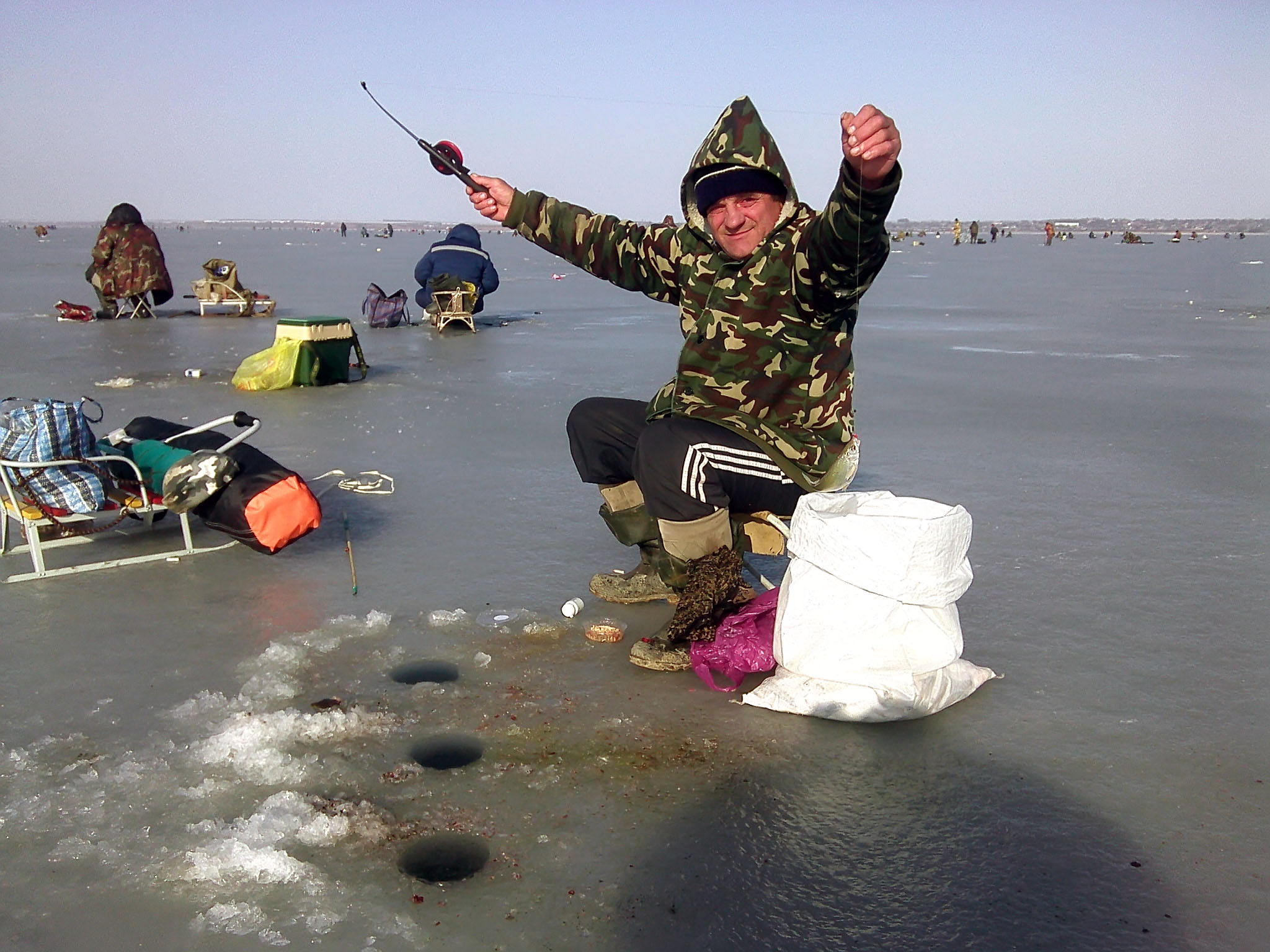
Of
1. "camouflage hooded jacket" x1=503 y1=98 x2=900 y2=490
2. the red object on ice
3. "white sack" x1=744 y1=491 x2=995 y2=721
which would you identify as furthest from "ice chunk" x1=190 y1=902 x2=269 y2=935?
the red object on ice

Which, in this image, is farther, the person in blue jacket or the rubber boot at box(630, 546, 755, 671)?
the person in blue jacket

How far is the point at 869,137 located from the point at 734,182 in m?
0.88

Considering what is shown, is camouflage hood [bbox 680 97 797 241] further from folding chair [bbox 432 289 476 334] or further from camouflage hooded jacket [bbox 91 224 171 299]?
camouflage hooded jacket [bbox 91 224 171 299]

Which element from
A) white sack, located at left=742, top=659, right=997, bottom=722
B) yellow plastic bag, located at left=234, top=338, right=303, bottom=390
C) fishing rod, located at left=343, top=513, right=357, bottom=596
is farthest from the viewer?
yellow plastic bag, located at left=234, top=338, right=303, bottom=390

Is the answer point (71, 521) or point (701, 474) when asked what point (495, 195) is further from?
point (71, 521)

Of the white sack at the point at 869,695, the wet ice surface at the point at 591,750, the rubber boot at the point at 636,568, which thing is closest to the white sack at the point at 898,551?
the white sack at the point at 869,695

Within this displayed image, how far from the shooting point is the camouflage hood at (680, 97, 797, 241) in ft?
11.7

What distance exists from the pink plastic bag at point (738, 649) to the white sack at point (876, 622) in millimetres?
136

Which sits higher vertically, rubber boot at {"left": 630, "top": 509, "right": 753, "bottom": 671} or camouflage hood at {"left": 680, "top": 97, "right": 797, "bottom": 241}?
camouflage hood at {"left": 680, "top": 97, "right": 797, "bottom": 241}

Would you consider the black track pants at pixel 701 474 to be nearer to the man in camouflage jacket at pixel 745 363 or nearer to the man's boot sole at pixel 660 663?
the man in camouflage jacket at pixel 745 363

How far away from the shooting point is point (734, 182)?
3.66m

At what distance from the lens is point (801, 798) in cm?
268

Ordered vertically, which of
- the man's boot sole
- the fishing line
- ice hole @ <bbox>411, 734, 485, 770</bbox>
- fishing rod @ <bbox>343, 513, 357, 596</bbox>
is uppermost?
the fishing line

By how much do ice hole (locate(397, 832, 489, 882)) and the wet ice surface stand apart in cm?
3
